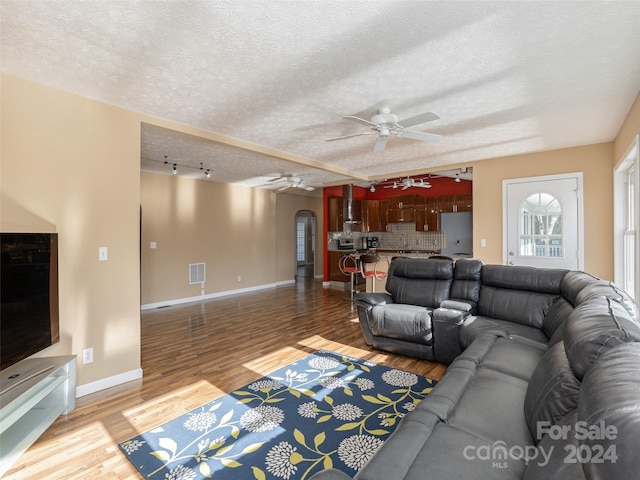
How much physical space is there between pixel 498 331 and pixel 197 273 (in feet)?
19.4

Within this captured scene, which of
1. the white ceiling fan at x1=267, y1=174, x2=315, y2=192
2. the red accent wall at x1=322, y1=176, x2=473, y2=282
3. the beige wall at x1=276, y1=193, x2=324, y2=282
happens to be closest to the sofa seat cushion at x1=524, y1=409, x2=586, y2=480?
the white ceiling fan at x1=267, y1=174, x2=315, y2=192

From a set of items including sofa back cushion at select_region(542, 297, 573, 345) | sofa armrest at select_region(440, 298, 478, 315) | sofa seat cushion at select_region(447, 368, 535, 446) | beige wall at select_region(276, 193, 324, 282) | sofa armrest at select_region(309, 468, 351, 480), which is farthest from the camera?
beige wall at select_region(276, 193, 324, 282)

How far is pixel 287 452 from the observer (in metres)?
1.94

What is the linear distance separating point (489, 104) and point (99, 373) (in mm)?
4528

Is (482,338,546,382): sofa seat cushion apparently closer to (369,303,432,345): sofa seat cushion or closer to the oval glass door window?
(369,303,432,345): sofa seat cushion

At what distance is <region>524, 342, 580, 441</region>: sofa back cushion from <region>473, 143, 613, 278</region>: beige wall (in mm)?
3788

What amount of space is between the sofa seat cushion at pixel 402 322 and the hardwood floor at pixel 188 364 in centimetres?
27

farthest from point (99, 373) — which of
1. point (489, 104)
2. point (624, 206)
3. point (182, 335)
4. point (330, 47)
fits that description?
point (624, 206)

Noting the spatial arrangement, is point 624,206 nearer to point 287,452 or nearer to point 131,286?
point 287,452

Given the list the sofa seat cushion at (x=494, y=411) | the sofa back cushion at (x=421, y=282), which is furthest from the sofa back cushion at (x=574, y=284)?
the sofa back cushion at (x=421, y=282)

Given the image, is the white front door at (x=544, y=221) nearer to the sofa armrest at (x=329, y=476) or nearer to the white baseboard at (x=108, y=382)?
the sofa armrest at (x=329, y=476)

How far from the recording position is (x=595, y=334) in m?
1.30

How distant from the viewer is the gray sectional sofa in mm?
805

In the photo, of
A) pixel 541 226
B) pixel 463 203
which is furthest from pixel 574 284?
pixel 463 203
